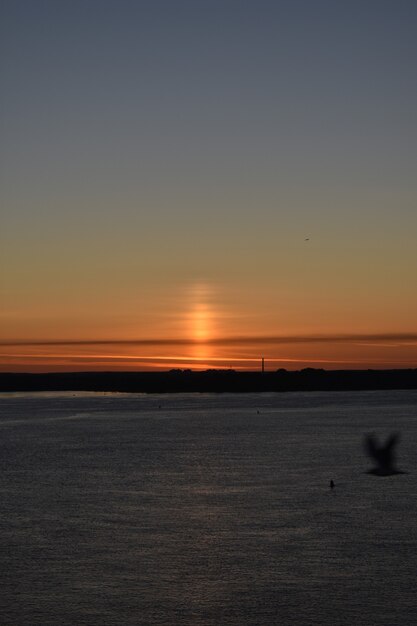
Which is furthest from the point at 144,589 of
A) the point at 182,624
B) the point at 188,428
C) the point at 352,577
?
the point at 188,428

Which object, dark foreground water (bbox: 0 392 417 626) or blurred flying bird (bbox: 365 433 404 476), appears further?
blurred flying bird (bbox: 365 433 404 476)

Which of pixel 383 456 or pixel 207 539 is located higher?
pixel 383 456

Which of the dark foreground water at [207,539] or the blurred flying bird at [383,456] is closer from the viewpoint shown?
the dark foreground water at [207,539]

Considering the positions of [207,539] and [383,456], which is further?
[383,456]

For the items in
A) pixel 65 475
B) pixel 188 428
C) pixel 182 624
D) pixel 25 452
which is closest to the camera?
pixel 182 624

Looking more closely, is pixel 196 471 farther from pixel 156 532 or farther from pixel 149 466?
pixel 156 532

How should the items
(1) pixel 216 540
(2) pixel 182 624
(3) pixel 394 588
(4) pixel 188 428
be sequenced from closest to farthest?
1. (2) pixel 182 624
2. (3) pixel 394 588
3. (1) pixel 216 540
4. (4) pixel 188 428

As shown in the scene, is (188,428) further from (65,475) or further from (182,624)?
(182,624)

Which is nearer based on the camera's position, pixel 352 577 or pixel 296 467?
pixel 352 577
